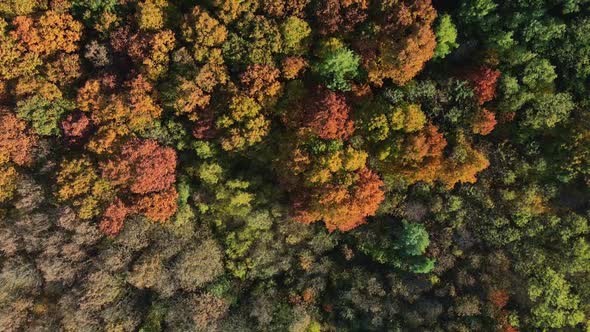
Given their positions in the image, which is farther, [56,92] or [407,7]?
[56,92]

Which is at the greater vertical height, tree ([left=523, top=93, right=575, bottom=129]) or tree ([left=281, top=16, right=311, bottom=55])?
tree ([left=281, top=16, right=311, bottom=55])

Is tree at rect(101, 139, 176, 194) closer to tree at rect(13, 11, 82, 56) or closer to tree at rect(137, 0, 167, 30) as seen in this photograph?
tree at rect(137, 0, 167, 30)

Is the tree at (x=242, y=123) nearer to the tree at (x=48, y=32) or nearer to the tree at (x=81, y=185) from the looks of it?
the tree at (x=81, y=185)

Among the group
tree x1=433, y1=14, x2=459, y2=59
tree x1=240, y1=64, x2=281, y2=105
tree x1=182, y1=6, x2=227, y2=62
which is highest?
tree x1=182, y1=6, x2=227, y2=62

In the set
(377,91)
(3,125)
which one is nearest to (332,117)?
(377,91)

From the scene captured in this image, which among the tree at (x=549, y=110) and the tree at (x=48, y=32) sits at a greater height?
the tree at (x=48, y=32)

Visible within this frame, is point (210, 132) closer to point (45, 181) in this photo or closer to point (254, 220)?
point (254, 220)

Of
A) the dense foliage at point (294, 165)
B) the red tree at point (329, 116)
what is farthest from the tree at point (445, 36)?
the red tree at point (329, 116)

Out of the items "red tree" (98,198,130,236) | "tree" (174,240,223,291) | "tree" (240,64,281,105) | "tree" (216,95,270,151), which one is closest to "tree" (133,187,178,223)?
"red tree" (98,198,130,236)
